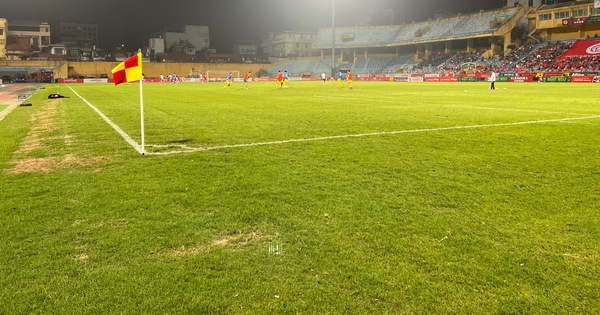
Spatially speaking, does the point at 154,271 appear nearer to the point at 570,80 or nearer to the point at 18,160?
the point at 18,160

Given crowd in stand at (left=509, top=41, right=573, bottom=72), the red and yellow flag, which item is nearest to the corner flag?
the red and yellow flag

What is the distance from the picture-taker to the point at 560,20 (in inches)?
2608

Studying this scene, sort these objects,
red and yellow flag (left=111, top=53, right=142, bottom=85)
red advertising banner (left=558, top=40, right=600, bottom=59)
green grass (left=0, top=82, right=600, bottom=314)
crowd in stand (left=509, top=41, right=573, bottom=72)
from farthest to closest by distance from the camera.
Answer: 1. crowd in stand (left=509, top=41, right=573, bottom=72)
2. red advertising banner (left=558, top=40, right=600, bottom=59)
3. red and yellow flag (left=111, top=53, right=142, bottom=85)
4. green grass (left=0, top=82, right=600, bottom=314)

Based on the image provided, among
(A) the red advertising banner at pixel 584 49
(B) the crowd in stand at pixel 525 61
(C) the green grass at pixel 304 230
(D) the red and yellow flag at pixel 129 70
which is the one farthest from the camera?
(A) the red advertising banner at pixel 584 49

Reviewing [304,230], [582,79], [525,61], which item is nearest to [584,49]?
[525,61]

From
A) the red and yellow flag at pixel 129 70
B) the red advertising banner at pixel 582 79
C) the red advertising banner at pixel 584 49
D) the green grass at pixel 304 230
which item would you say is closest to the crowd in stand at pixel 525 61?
the red advertising banner at pixel 584 49

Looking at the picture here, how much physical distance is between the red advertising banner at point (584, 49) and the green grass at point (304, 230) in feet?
194

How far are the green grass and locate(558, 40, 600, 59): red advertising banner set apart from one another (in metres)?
59.0

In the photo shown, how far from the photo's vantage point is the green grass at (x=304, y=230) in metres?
2.84

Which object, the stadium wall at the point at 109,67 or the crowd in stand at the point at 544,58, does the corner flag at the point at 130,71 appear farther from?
the stadium wall at the point at 109,67

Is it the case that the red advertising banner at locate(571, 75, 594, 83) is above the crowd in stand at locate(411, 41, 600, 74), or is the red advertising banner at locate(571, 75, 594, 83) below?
below

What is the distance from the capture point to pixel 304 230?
13.0ft

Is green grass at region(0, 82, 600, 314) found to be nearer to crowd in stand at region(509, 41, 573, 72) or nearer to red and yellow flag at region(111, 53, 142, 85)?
red and yellow flag at region(111, 53, 142, 85)

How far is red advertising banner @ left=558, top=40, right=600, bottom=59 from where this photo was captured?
57219mm
